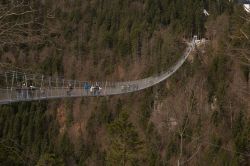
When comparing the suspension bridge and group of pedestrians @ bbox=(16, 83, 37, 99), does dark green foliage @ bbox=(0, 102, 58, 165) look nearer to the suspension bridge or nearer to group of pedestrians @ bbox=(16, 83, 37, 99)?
the suspension bridge

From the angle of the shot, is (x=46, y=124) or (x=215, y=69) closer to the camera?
(x=215, y=69)

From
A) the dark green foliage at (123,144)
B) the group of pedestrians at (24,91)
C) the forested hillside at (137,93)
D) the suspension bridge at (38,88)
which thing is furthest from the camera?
the forested hillside at (137,93)

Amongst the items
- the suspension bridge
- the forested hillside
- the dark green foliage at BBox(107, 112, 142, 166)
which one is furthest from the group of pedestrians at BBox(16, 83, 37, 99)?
the dark green foliage at BBox(107, 112, 142, 166)

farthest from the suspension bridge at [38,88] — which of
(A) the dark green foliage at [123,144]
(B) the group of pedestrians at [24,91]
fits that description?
(A) the dark green foliage at [123,144]

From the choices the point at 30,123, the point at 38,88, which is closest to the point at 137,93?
the point at 30,123

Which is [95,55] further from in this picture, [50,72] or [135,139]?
[135,139]

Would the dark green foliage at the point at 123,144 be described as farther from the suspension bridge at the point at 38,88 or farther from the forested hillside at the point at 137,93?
the suspension bridge at the point at 38,88

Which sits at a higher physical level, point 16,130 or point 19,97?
point 19,97

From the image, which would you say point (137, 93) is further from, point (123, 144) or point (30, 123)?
point (123, 144)

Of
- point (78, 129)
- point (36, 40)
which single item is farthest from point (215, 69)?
point (36, 40)
